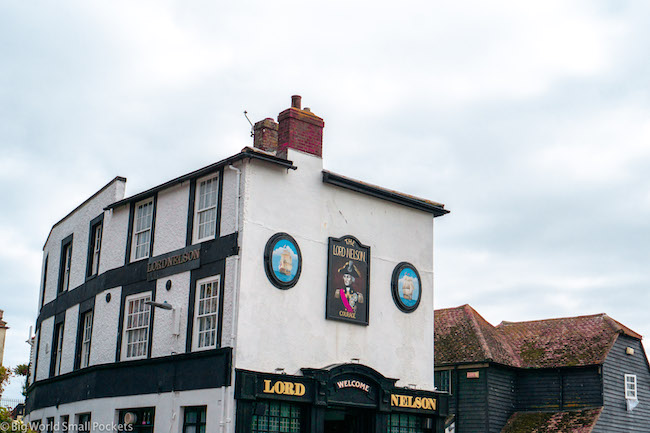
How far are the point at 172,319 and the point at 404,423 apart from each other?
23.2ft

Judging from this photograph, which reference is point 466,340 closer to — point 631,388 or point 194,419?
point 631,388

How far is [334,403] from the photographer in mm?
20297

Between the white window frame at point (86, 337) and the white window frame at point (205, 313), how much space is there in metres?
6.26

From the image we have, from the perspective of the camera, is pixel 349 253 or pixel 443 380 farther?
pixel 443 380

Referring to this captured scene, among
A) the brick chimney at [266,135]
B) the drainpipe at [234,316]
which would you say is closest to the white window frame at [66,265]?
the brick chimney at [266,135]

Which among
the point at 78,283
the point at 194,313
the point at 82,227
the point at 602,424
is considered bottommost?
A: the point at 602,424

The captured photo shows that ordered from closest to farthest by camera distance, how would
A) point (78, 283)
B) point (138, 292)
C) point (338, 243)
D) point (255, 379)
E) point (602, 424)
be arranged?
point (255, 379) < point (338, 243) < point (138, 292) < point (78, 283) < point (602, 424)

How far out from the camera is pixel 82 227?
2772cm

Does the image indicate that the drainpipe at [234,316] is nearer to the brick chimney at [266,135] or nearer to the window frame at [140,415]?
the window frame at [140,415]

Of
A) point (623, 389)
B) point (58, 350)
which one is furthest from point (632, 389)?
point (58, 350)

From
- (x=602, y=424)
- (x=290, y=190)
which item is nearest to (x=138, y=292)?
(x=290, y=190)

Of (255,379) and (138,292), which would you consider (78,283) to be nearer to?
(138,292)

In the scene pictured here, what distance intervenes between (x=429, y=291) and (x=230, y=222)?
696cm

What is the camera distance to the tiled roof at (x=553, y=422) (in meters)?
30.3
